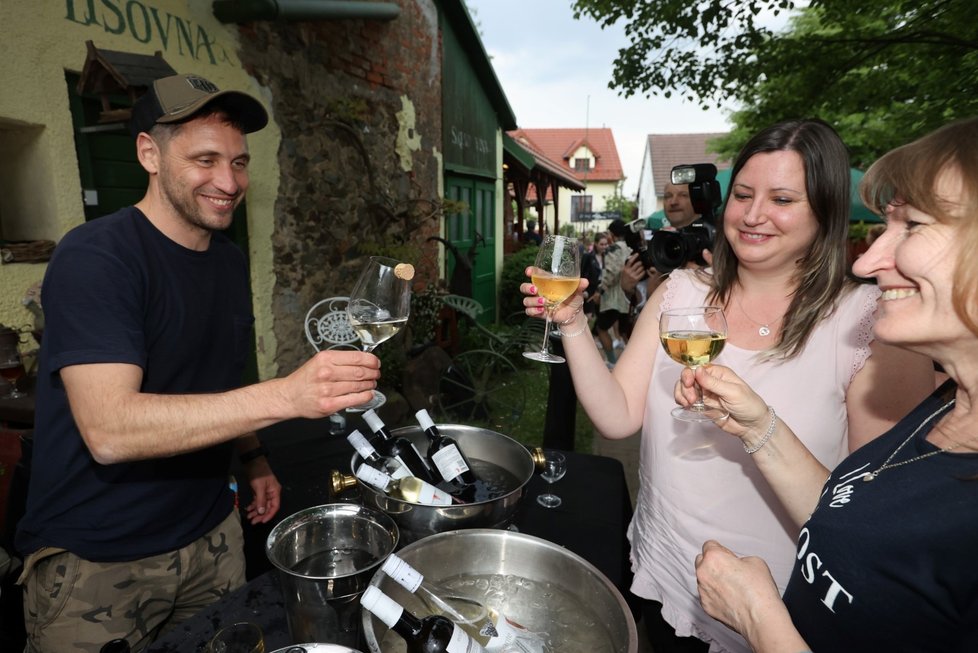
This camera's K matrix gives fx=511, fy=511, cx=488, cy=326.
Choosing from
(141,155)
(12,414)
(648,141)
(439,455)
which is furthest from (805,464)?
(648,141)

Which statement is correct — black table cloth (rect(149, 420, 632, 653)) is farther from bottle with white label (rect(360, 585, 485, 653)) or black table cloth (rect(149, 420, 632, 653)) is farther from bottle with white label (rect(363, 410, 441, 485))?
bottle with white label (rect(360, 585, 485, 653))

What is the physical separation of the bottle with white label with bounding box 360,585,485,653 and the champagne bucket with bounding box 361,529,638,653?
0.27 feet

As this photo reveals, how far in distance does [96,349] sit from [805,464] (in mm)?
1816

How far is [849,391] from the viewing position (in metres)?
1.49

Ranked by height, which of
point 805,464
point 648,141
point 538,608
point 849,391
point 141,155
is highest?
point 648,141

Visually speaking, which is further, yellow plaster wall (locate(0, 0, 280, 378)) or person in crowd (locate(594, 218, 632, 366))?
person in crowd (locate(594, 218, 632, 366))

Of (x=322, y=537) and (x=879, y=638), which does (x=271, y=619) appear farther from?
(x=879, y=638)

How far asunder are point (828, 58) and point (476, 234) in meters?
5.15

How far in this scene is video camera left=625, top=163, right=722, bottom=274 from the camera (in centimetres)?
249

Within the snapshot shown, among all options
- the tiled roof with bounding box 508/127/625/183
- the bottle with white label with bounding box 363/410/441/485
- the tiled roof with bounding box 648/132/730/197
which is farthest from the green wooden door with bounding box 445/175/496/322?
the tiled roof with bounding box 648/132/730/197

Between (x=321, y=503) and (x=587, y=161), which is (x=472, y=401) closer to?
(x=321, y=503)

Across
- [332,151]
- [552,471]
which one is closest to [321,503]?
[552,471]

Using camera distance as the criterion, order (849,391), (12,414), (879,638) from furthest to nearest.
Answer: (12,414) → (849,391) → (879,638)

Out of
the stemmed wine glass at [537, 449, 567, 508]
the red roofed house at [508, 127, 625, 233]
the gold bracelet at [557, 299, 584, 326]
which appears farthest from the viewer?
the red roofed house at [508, 127, 625, 233]
